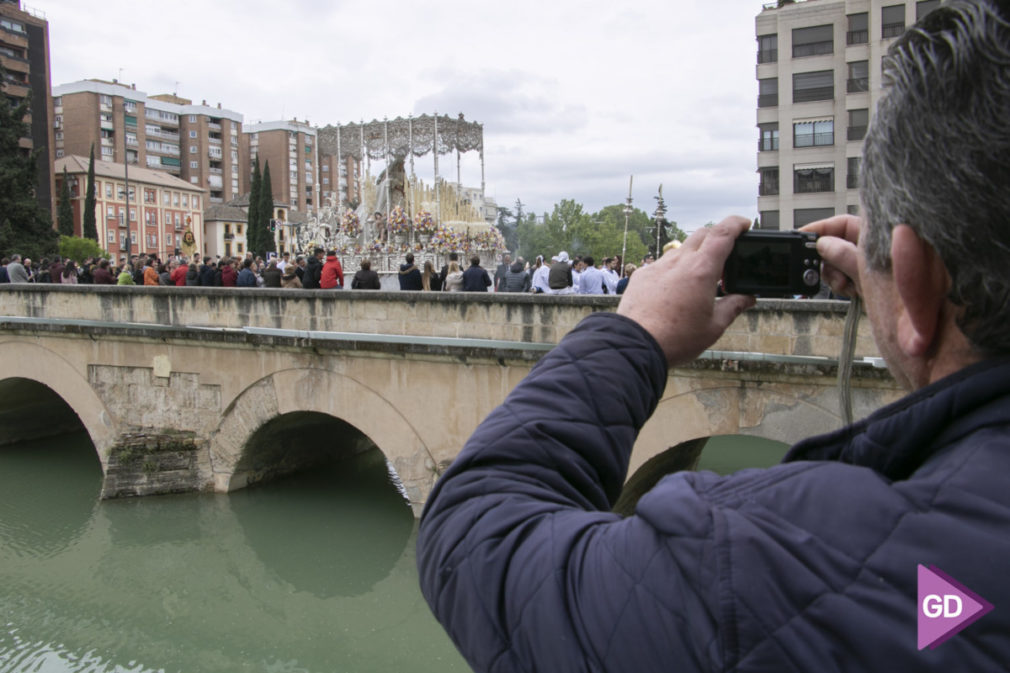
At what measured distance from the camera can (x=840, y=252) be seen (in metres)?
1.10

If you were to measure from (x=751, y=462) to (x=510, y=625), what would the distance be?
16.2 metres

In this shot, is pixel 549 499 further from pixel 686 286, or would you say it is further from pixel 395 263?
pixel 395 263

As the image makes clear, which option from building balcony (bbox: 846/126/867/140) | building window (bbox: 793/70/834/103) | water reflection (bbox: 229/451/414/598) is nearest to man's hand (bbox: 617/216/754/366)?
water reflection (bbox: 229/451/414/598)

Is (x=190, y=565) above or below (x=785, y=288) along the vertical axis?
below

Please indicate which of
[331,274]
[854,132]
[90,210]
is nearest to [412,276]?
[331,274]

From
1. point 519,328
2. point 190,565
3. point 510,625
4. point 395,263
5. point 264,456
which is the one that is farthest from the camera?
point 395,263

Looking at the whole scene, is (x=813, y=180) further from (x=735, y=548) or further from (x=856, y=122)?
(x=735, y=548)

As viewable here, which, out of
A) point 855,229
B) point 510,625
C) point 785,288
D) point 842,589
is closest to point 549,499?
point 510,625

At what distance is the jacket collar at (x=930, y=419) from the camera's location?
0.76 m

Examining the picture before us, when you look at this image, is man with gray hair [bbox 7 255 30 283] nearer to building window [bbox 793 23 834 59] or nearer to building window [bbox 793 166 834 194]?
building window [bbox 793 166 834 194]

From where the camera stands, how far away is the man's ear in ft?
2.74

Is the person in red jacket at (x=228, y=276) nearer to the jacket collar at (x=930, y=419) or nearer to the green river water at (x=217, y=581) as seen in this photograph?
the green river water at (x=217, y=581)

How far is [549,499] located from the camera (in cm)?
95

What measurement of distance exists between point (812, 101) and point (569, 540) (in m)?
37.6
